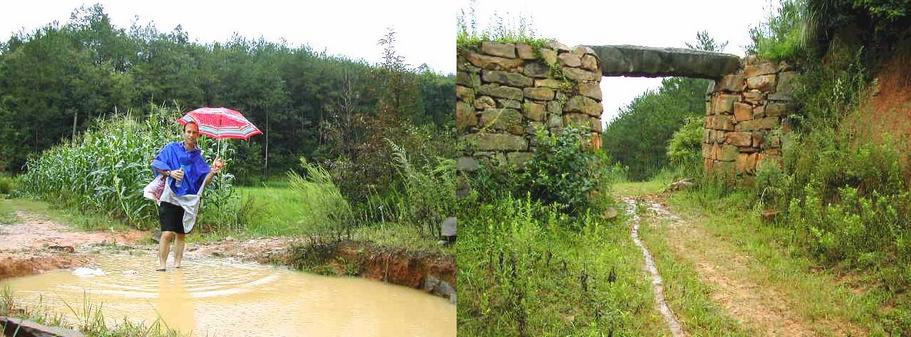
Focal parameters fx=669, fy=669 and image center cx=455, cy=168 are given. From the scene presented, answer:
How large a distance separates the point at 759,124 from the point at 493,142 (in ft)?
7.99

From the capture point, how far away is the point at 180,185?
9.39 ft

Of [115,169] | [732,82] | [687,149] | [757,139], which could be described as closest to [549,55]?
[687,149]

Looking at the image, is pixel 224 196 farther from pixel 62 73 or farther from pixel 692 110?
pixel 692 110

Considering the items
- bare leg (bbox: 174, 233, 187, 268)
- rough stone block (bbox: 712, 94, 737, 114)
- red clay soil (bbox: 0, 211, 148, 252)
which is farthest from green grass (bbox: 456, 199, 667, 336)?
rough stone block (bbox: 712, 94, 737, 114)

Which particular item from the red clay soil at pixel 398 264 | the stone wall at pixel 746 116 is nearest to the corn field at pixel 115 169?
the red clay soil at pixel 398 264

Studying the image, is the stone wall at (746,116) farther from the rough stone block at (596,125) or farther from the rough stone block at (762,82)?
the rough stone block at (596,125)

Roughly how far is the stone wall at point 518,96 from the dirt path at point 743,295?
2.26ft

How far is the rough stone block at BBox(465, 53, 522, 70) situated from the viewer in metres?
3.20

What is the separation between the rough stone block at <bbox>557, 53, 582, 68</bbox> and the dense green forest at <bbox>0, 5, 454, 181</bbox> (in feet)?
1.96

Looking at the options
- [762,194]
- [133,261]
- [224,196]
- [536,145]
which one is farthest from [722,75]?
[133,261]

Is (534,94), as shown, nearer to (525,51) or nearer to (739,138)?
(525,51)

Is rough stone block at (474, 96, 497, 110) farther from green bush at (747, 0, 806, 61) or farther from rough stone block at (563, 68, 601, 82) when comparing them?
green bush at (747, 0, 806, 61)

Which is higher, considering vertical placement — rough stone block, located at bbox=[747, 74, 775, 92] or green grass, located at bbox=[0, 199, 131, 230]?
rough stone block, located at bbox=[747, 74, 775, 92]

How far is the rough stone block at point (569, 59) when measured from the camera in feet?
10.5
